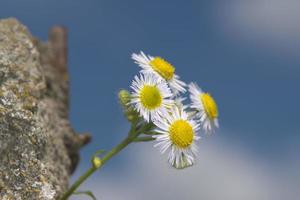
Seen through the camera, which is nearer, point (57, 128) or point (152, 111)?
point (152, 111)

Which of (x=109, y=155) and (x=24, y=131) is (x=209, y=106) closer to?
(x=109, y=155)

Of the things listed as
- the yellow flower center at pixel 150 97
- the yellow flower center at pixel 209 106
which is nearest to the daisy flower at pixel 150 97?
the yellow flower center at pixel 150 97

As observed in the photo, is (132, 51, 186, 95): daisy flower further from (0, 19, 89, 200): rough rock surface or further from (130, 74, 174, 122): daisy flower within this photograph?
(0, 19, 89, 200): rough rock surface

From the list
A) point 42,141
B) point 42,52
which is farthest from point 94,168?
point 42,52

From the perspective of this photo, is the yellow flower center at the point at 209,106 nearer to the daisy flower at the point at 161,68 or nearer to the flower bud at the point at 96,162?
the daisy flower at the point at 161,68

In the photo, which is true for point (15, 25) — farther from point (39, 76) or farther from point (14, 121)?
point (14, 121)

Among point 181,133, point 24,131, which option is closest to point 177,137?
point 181,133
